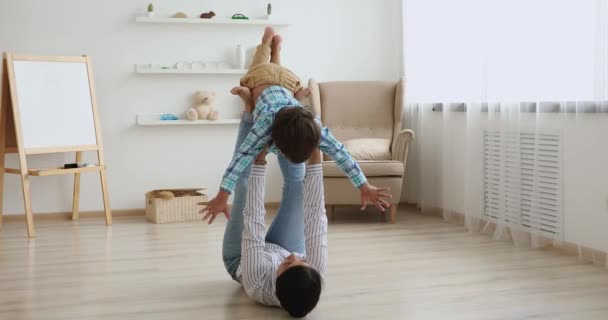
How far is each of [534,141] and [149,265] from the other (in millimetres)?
2151

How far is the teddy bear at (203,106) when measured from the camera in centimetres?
536

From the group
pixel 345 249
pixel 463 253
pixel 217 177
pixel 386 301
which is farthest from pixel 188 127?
pixel 386 301

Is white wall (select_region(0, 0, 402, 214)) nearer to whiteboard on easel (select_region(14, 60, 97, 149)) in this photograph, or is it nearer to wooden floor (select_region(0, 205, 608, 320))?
whiteboard on easel (select_region(14, 60, 97, 149))

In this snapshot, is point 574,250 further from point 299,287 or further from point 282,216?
point 299,287

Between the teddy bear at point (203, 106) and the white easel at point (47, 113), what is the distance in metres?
0.75

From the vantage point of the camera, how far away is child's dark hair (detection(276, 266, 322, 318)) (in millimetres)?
2350

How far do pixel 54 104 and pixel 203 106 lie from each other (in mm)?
1068

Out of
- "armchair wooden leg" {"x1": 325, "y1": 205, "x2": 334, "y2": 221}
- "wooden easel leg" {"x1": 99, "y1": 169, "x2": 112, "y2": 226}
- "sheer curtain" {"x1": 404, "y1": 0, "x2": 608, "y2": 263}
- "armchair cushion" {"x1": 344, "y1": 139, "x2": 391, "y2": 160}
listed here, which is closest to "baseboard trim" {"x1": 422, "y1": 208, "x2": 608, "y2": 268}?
"sheer curtain" {"x1": 404, "y1": 0, "x2": 608, "y2": 263}

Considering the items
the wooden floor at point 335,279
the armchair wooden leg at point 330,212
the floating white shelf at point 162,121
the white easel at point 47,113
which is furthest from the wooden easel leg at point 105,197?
the armchair wooden leg at point 330,212

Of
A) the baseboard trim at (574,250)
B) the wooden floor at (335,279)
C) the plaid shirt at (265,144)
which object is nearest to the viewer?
the plaid shirt at (265,144)

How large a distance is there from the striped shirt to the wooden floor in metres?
0.11

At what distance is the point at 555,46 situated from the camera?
3.76 meters

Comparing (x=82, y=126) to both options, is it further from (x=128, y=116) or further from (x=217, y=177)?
(x=217, y=177)

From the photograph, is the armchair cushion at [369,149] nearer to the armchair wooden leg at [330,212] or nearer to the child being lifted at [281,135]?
the armchair wooden leg at [330,212]
